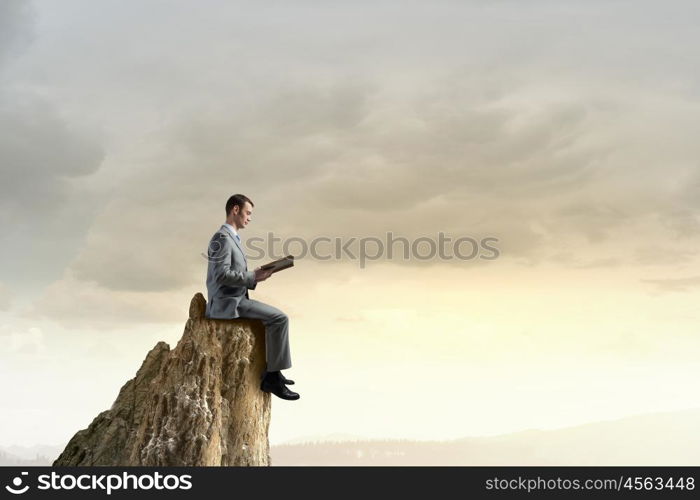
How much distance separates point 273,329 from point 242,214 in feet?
6.44

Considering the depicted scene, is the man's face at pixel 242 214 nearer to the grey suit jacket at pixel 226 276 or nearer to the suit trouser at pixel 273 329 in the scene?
the grey suit jacket at pixel 226 276

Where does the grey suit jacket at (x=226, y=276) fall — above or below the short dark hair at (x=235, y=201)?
below

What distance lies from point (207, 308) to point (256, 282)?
0.99 m

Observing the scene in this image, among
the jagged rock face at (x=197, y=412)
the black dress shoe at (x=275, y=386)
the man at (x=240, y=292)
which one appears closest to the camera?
the jagged rock face at (x=197, y=412)

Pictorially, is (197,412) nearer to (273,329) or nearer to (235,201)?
(273,329)

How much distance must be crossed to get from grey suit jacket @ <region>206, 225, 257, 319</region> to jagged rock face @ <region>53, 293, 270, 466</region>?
398 millimetres

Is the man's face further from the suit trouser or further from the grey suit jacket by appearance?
the suit trouser

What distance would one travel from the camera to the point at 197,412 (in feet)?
42.2

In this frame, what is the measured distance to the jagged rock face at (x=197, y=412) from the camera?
41.8 feet

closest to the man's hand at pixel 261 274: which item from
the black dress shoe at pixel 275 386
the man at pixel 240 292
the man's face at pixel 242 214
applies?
the man at pixel 240 292

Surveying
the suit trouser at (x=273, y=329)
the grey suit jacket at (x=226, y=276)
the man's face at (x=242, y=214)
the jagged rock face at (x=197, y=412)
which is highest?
the man's face at (x=242, y=214)

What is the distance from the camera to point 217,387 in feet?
43.7

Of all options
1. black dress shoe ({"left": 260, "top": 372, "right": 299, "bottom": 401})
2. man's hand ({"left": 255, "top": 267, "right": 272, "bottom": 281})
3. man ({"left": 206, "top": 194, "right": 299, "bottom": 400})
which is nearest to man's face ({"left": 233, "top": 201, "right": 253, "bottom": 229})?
man ({"left": 206, "top": 194, "right": 299, "bottom": 400})

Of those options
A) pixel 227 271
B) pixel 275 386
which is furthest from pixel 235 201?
pixel 275 386
